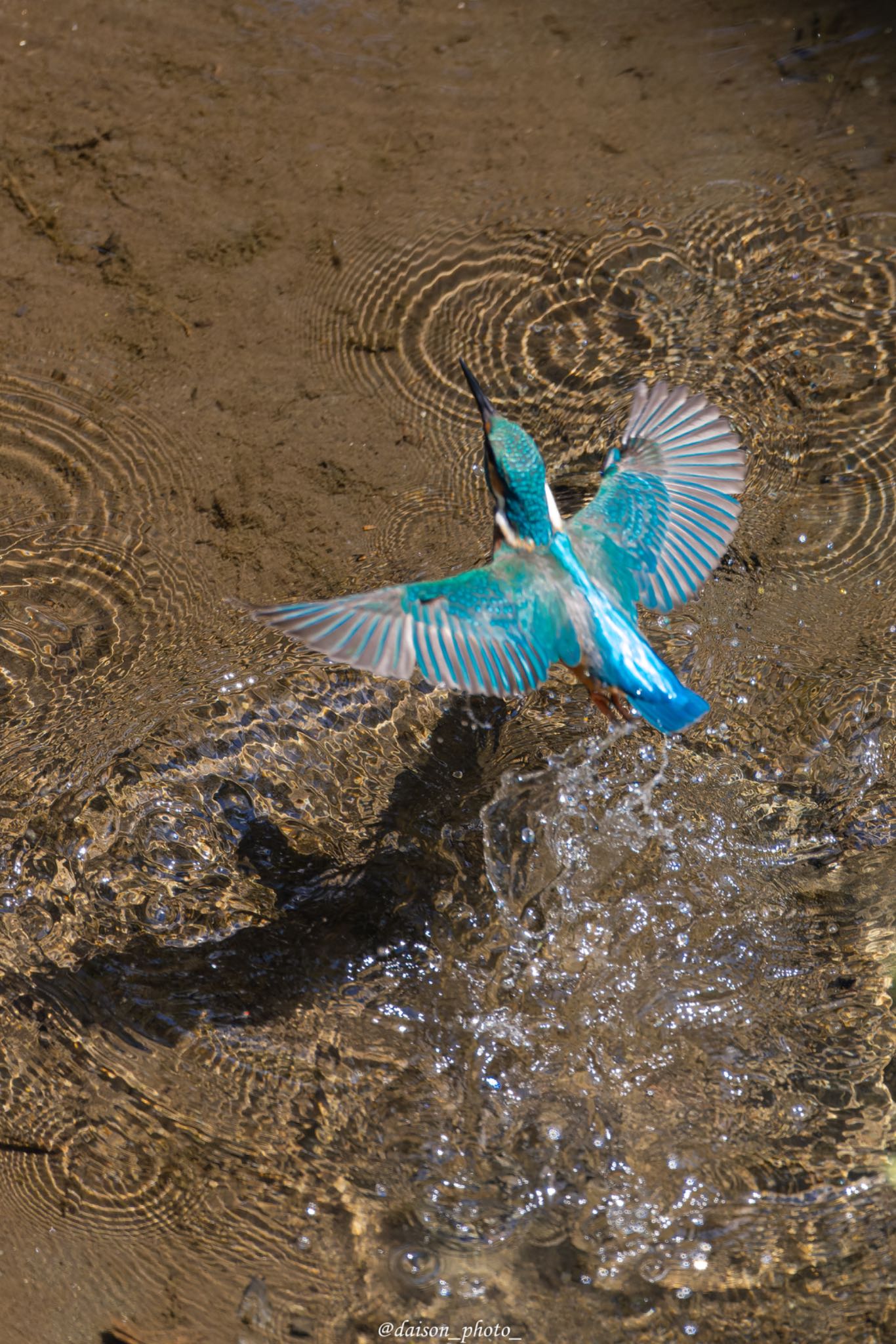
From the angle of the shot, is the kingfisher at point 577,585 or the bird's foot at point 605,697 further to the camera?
the bird's foot at point 605,697

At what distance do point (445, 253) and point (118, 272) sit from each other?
123 cm

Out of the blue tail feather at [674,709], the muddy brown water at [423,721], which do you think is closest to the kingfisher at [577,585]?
the blue tail feather at [674,709]

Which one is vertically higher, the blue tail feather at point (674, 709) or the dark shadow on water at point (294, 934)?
the blue tail feather at point (674, 709)

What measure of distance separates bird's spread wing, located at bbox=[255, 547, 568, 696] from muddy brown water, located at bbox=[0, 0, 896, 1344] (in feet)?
2.32

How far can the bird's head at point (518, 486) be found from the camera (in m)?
3.18

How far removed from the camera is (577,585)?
3229 mm

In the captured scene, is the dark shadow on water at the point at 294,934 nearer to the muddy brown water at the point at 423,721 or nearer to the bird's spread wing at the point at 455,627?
the muddy brown water at the point at 423,721

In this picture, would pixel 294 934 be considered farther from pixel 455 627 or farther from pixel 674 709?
pixel 674 709

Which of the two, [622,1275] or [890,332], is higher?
[890,332]

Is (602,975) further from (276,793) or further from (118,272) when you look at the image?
(118,272)

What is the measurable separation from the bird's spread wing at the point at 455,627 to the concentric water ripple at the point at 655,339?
35.1 inches

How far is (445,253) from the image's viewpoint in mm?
4355

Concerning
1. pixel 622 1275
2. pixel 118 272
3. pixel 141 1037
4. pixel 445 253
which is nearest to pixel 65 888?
pixel 141 1037

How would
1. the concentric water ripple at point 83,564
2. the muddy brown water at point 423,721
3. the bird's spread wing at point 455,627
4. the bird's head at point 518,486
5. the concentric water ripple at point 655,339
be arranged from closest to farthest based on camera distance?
the bird's spread wing at point 455,627 → the muddy brown water at point 423,721 → the bird's head at point 518,486 → the concentric water ripple at point 83,564 → the concentric water ripple at point 655,339
